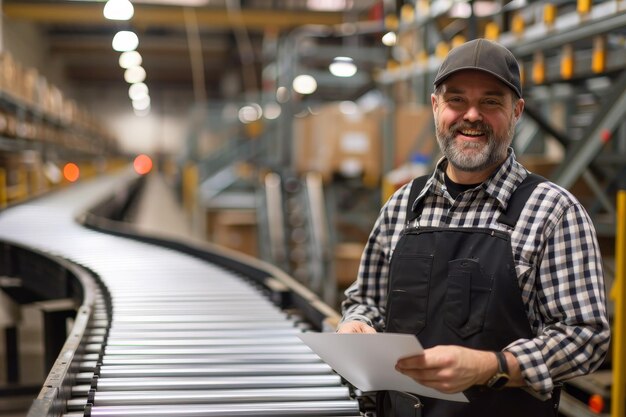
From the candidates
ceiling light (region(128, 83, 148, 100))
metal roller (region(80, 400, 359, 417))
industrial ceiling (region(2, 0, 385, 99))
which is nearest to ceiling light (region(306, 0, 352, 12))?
industrial ceiling (region(2, 0, 385, 99))

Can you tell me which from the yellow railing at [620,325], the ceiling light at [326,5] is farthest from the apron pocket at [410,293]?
the ceiling light at [326,5]

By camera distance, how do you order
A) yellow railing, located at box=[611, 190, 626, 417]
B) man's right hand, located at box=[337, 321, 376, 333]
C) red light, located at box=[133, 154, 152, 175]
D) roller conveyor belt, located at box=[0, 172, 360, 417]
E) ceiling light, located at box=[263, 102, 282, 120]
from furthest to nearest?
red light, located at box=[133, 154, 152, 175], ceiling light, located at box=[263, 102, 282, 120], yellow railing, located at box=[611, 190, 626, 417], roller conveyor belt, located at box=[0, 172, 360, 417], man's right hand, located at box=[337, 321, 376, 333]

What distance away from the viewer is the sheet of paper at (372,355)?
138cm

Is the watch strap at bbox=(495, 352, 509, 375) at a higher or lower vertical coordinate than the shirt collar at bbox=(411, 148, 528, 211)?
lower

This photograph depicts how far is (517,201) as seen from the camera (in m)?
1.64

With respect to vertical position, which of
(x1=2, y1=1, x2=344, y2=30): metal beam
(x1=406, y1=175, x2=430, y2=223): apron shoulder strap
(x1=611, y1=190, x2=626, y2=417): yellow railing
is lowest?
(x1=611, y1=190, x2=626, y2=417): yellow railing

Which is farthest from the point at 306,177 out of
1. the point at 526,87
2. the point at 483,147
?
the point at 483,147

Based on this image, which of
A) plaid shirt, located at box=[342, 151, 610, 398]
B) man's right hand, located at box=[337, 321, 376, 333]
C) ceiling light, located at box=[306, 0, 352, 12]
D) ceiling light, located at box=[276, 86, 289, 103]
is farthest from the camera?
ceiling light, located at box=[306, 0, 352, 12]

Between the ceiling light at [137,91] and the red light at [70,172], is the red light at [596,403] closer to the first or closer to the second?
the red light at [70,172]

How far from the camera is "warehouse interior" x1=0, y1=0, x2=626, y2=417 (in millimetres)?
4094

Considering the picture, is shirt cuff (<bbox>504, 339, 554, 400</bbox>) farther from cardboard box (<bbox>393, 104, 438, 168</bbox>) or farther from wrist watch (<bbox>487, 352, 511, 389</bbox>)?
cardboard box (<bbox>393, 104, 438, 168</bbox>)

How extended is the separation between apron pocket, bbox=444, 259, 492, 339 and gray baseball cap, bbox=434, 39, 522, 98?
0.42 meters

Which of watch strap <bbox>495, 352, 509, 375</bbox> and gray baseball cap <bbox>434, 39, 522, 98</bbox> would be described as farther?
gray baseball cap <bbox>434, 39, 522, 98</bbox>

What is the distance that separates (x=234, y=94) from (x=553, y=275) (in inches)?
1052
